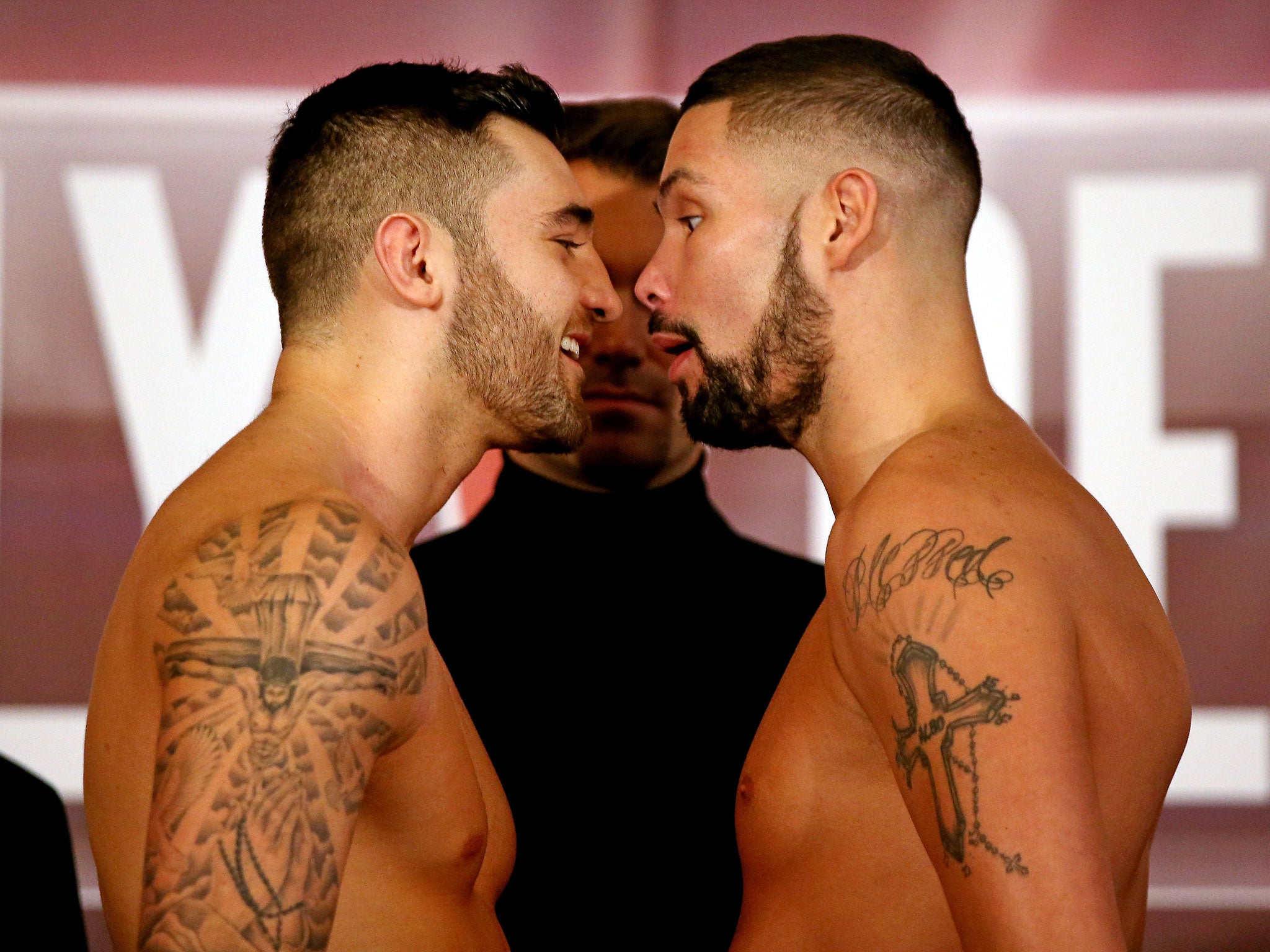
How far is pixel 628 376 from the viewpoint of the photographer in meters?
2.22

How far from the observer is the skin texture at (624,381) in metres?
2.22

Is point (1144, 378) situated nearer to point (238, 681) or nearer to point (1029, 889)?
point (1029, 889)

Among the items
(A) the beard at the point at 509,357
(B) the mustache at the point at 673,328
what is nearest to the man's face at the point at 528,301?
(A) the beard at the point at 509,357

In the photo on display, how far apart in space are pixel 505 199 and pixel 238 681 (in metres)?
0.82

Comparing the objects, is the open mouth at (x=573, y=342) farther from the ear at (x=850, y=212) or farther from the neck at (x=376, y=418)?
the ear at (x=850, y=212)

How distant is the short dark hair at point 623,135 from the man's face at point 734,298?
0.40 meters

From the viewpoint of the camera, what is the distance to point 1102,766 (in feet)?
4.39

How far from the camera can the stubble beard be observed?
1690 millimetres

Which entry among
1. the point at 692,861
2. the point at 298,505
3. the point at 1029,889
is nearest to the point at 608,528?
the point at 692,861

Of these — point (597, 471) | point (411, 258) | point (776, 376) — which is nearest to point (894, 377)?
point (776, 376)

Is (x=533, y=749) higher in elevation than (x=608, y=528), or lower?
lower

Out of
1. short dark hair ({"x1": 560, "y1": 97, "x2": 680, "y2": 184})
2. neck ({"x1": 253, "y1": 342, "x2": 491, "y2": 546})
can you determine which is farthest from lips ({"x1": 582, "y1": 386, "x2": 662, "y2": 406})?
neck ({"x1": 253, "y1": 342, "x2": 491, "y2": 546})

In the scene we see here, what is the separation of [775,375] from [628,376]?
532 mm

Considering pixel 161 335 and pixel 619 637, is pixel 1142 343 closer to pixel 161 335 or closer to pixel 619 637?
pixel 619 637
